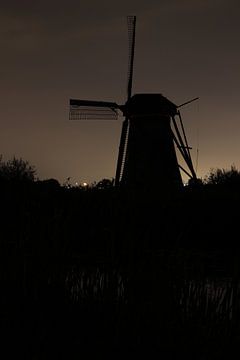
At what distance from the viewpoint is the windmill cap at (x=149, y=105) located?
28.0 metres

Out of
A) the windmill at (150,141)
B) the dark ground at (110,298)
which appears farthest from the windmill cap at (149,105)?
the dark ground at (110,298)

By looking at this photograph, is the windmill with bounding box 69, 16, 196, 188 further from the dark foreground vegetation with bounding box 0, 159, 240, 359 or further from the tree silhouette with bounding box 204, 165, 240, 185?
the dark foreground vegetation with bounding box 0, 159, 240, 359

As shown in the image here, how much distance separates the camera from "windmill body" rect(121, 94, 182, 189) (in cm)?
2728

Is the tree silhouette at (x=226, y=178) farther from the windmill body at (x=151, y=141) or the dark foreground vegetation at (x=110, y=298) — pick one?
the dark foreground vegetation at (x=110, y=298)

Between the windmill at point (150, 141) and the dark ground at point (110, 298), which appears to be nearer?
the dark ground at point (110, 298)

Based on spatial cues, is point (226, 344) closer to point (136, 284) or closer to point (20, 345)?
point (136, 284)

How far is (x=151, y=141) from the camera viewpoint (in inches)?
1087

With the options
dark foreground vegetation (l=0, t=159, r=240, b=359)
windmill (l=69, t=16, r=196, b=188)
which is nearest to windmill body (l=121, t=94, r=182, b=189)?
windmill (l=69, t=16, r=196, b=188)

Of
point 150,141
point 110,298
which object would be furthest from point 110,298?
point 150,141

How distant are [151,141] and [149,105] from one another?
67.0 inches

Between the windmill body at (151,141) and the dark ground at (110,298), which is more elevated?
the windmill body at (151,141)

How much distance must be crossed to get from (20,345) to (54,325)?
1.23ft

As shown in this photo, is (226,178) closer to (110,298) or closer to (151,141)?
(151,141)

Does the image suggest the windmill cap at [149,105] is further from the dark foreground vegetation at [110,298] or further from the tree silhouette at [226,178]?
the dark foreground vegetation at [110,298]
